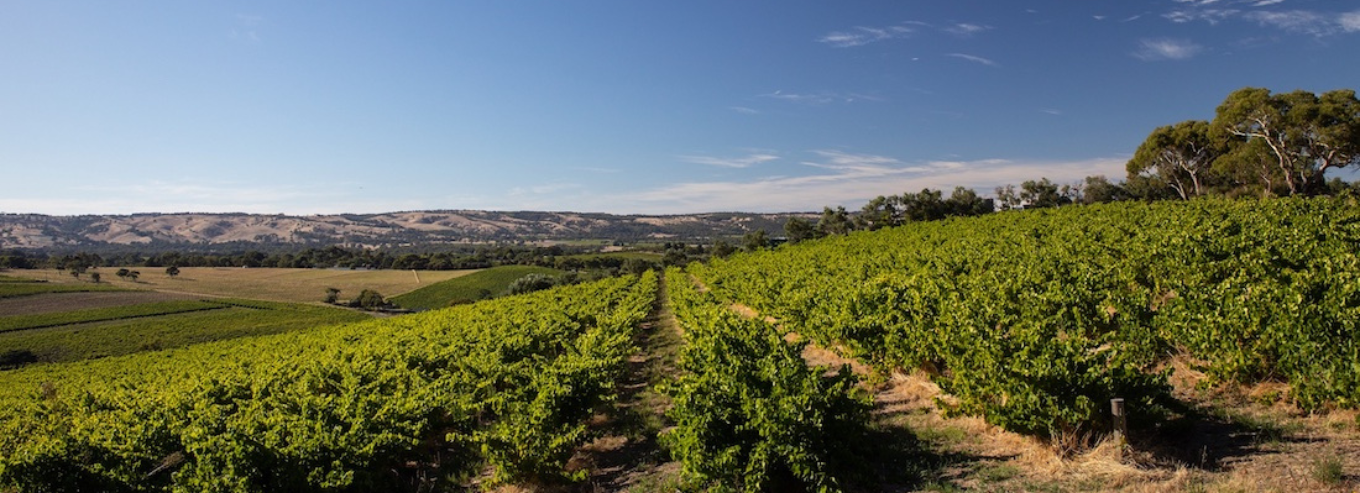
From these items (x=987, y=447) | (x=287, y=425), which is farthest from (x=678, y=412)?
(x=287, y=425)

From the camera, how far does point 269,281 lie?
114750mm

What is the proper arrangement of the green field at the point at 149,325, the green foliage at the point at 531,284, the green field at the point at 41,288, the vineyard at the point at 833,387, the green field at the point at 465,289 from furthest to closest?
the green field at the point at 465,289 → the green foliage at the point at 531,284 → the green field at the point at 41,288 → the green field at the point at 149,325 → the vineyard at the point at 833,387

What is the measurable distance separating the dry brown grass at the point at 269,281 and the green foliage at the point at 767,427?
350 ft

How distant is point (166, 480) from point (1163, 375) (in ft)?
54.2

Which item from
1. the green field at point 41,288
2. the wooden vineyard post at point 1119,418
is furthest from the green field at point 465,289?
the wooden vineyard post at point 1119,418

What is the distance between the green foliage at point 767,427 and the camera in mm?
7945

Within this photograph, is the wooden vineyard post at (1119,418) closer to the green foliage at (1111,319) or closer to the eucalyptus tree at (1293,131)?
the green foliage at (1111,319)

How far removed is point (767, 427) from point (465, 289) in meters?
107

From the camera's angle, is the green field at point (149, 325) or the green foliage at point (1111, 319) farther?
the green field at point (149, 325)

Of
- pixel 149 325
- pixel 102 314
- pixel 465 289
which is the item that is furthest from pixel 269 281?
pixel 149 325

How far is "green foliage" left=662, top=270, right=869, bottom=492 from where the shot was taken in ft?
26.1

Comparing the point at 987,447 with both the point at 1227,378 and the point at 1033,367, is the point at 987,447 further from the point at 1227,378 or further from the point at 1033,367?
the point at 1227,378

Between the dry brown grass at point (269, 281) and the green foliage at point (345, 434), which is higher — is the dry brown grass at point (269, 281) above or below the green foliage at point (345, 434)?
below

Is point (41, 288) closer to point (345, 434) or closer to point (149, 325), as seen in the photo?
point (149, 325)
